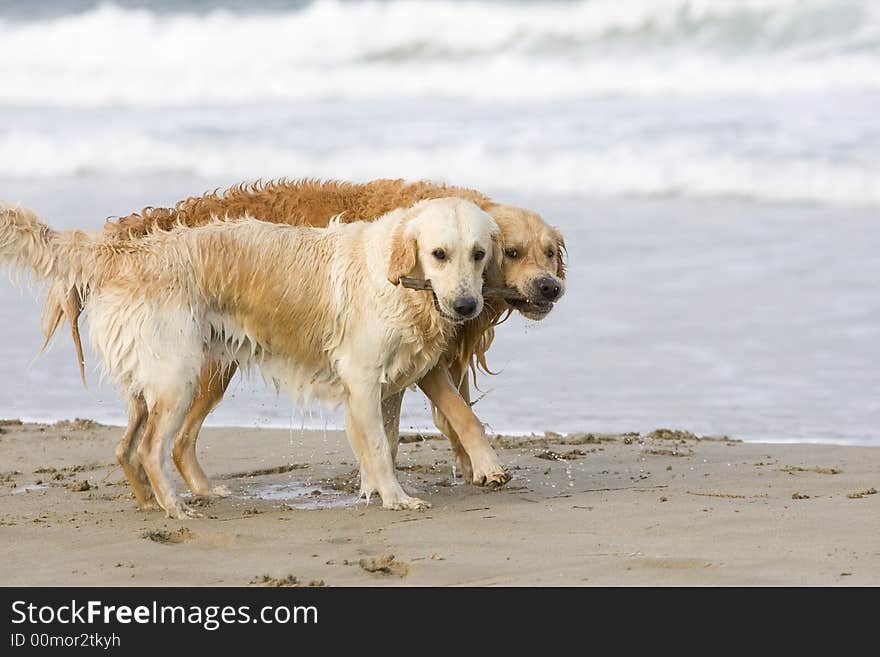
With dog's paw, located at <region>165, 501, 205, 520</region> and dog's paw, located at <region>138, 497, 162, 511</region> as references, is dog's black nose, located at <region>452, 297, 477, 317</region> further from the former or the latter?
dog's paw, located at <region>138, 497, 162, 511</region>

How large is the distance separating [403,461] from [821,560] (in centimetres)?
313

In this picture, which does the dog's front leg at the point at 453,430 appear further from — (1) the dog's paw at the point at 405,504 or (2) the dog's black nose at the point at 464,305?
(2) the dog's black nose at the point at 464,305

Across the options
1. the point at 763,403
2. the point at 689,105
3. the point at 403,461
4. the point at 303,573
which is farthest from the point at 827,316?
the point at 689,105

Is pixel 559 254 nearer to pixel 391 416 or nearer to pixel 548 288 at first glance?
pixel 548 288

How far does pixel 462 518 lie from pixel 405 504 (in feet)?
1.35

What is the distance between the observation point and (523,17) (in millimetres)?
25875

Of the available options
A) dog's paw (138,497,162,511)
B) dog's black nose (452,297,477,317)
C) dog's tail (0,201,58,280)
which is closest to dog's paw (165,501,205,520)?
dog's paw (138,497,162,511)

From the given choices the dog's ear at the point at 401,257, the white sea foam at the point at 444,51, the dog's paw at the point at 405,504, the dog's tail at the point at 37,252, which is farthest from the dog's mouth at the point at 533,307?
the white sea foam at the point at 444,51

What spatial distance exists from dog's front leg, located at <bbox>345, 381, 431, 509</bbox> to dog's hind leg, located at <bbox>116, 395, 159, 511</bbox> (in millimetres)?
967

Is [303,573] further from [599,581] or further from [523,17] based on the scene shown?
[523,17]

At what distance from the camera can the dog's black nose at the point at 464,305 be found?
20.0ft

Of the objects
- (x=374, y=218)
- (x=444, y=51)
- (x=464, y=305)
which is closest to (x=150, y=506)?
(x=464, y=305)

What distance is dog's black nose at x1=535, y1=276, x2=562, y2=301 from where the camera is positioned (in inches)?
259

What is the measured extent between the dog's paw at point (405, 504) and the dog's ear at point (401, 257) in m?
0.99
